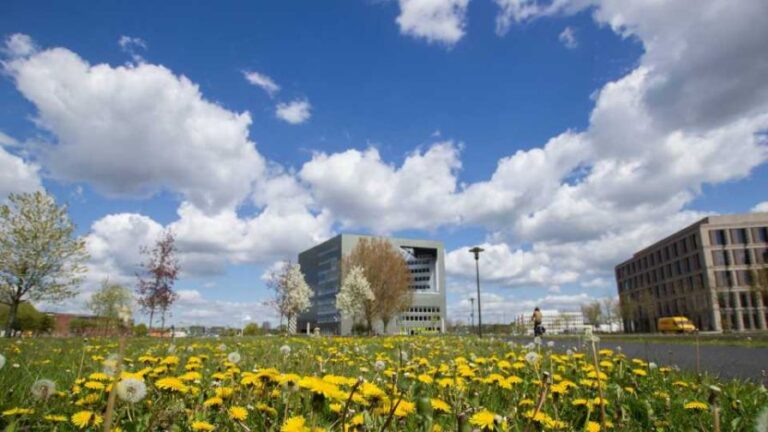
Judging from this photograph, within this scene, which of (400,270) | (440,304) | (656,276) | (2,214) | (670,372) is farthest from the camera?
(440,304)

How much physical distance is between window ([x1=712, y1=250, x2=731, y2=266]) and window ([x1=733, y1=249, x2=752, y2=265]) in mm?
1158

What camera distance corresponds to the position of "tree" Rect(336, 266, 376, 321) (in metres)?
47.2

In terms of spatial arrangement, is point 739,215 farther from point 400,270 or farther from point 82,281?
point 82,281

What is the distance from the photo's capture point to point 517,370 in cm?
493

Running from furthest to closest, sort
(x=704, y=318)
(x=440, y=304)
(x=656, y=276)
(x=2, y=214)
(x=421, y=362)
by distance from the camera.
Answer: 1. (x=440, y=304)
2. (x=656, y=276)
3. (x=704, y=318)
4. (x=2, y=214)
5. (x=421, y=362)

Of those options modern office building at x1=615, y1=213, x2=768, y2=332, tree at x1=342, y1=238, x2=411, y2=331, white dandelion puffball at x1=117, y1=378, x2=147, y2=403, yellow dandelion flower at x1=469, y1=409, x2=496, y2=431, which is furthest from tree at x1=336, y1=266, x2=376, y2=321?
modern office building at x1=615, y1=213, x2=768, y2=332

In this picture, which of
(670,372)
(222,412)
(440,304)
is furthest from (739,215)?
(222,412)

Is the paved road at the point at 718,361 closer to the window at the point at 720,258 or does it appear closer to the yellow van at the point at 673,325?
the yellow van at the point at 673,325

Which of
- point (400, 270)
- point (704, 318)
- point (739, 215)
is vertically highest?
point (739, 215)

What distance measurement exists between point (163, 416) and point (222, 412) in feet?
1.46

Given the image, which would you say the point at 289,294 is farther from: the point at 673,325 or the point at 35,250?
the point at 673,325

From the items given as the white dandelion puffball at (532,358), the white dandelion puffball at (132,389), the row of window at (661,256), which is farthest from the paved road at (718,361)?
the row of window at (661,256)

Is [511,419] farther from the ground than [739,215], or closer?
closer

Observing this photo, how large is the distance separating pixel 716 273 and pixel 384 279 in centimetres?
5979
